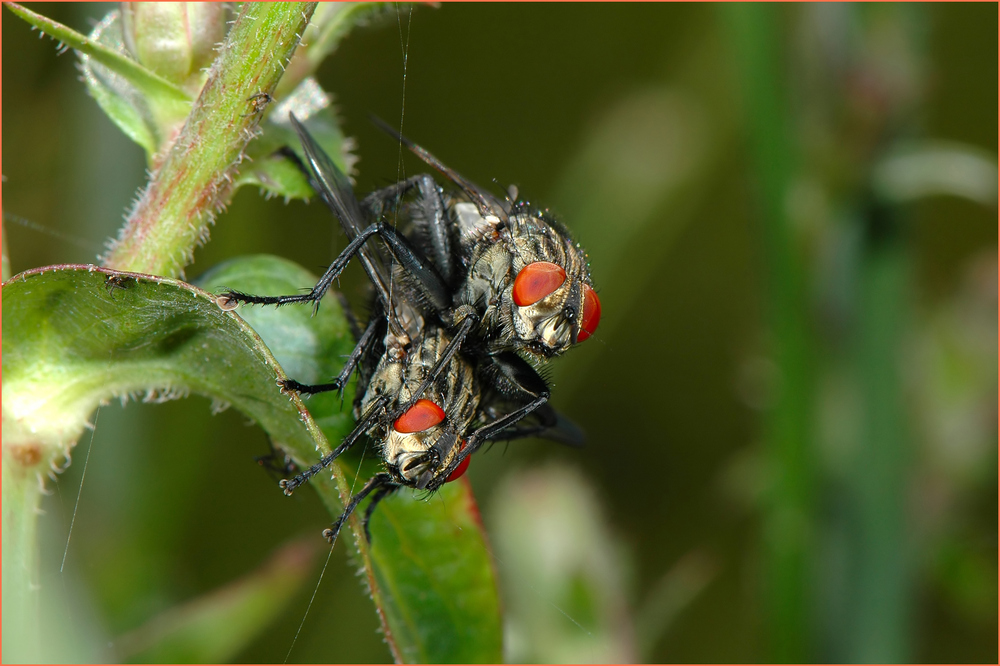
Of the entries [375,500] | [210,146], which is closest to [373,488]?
[375,500]

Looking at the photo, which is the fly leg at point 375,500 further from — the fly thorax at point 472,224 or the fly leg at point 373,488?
the fly thorax at point 472,224

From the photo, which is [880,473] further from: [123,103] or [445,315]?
[123,103]

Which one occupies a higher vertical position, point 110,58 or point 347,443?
point 110,58

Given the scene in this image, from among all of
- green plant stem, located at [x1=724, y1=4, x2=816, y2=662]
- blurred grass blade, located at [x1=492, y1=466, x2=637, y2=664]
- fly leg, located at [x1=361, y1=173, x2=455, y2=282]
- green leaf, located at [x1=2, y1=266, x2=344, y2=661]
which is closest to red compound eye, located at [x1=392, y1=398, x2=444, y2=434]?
green leaf, located at [x1=2, y1=266, x2=344, y2=661]

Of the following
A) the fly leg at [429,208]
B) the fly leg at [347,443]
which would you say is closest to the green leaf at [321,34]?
the fly leg at [347,443]

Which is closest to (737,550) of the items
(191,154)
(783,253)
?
(783,253)

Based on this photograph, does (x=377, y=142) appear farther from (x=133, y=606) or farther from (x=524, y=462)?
(x=133, y=606)

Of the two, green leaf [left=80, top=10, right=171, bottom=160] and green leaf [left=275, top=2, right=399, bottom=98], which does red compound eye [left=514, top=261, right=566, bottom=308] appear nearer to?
green leaf [left=275, top=2, right=399, bottom=98]
